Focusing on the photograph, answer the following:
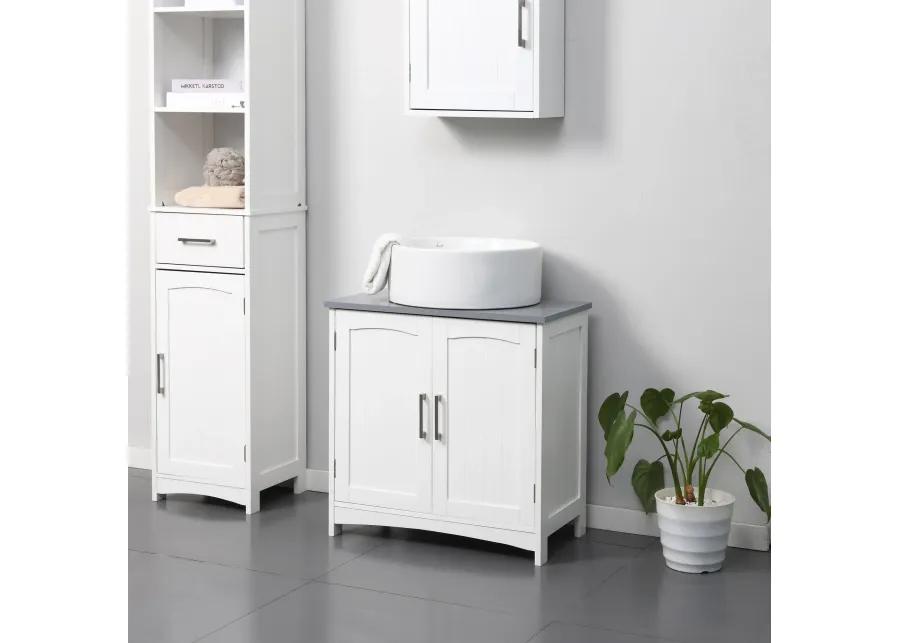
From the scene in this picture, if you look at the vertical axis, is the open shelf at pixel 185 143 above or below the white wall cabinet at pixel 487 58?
below

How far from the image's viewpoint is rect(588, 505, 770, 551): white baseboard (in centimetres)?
335

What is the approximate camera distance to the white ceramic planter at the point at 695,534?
3.08 m

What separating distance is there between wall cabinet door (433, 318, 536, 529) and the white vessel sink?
0.07 metres

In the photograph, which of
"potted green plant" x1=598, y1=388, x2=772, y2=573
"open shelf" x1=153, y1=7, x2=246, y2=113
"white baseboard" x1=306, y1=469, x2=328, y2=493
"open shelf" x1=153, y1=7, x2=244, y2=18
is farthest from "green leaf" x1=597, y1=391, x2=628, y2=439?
"open shelf" x1=153, y1=7, x2=244, y2=18

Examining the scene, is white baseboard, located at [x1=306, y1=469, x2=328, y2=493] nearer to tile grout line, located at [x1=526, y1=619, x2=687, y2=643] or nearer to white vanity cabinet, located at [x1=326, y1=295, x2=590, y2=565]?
white vanity cabinet, located at [x1=326, y1=295, x2=590, y2=565]

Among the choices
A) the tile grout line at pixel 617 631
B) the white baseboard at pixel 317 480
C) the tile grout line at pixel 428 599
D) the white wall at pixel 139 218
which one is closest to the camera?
the tile grout line at pixel 617 631

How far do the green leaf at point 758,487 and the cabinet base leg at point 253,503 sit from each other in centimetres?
160

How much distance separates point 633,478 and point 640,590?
44 centimetres

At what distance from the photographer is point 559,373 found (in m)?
3.28

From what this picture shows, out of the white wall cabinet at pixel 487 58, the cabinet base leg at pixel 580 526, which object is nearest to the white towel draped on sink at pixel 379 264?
the white wall cabinet at pixel 487 58

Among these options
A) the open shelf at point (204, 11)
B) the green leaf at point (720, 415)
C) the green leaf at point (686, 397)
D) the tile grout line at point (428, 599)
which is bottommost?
the tile grout line at point (428, 599)

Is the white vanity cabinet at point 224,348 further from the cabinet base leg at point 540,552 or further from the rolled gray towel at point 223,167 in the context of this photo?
the cabinet base leg at point 540,552

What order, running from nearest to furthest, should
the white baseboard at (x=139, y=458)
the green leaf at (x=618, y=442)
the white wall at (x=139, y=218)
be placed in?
the green leaf at (x=618, y=442)
the white wall at (x=139, y=218)
the white baseboard at (x=139, y=458)
